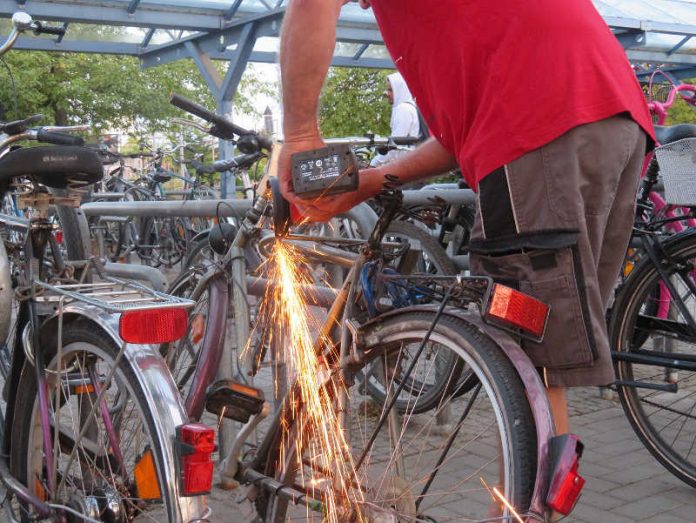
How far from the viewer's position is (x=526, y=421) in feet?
6.59

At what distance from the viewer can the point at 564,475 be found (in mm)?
1921

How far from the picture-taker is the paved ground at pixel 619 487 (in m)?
3.80

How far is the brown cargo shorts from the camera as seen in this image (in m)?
2.16

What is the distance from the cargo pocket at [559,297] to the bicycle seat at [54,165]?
1.47m

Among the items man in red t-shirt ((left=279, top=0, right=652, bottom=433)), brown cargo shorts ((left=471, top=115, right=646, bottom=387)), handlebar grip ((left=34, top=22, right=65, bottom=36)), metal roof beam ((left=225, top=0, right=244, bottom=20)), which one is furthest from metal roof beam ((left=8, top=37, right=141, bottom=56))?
brown cargo shorts ((left=471, top=115, right=646, bottom=387))

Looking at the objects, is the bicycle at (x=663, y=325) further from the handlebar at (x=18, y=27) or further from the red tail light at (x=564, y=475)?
the handlebar at (x=18, y=27)

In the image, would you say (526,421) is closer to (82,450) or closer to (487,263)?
(487,263)

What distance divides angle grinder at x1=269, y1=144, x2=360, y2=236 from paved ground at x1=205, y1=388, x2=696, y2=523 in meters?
1.49

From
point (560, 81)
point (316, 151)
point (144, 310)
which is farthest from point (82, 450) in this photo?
point (560, 81)

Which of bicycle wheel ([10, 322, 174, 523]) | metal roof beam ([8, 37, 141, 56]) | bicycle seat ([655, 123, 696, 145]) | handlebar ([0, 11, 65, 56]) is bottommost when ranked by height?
bicycle wheel ([10, 322, 174, 523])

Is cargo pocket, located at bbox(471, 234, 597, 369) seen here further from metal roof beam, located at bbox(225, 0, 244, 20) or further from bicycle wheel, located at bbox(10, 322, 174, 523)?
metal roof beam, located at bbox(225, 0, 244, 20)

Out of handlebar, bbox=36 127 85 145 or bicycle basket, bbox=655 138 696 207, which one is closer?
handlebar, bbox=36 127 85 145

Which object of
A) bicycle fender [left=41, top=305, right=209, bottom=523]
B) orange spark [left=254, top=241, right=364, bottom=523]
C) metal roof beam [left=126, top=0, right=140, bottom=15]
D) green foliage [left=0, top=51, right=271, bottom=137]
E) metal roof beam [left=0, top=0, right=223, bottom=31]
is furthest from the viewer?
green foliage [left=0, top=51, right=271, bottom=137]

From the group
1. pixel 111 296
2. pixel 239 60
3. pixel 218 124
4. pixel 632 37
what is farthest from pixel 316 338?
pixel 632 37
